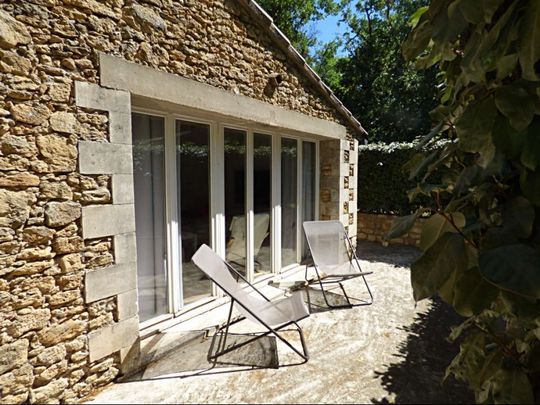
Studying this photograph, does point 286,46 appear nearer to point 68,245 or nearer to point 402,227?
point 68,245

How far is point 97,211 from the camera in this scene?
9.39ft

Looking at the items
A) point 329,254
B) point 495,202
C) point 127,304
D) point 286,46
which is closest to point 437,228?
point 495,202

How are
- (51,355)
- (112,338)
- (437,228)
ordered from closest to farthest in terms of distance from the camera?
(437,228)
(51,355)
(112,338)

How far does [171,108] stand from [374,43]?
680 inches

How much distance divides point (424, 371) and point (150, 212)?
3367mm

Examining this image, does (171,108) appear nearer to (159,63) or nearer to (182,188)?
(159,63)

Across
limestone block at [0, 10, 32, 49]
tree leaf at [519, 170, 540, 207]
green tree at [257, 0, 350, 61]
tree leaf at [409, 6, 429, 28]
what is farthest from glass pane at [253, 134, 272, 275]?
green tree at [257, 0, 350, 61]

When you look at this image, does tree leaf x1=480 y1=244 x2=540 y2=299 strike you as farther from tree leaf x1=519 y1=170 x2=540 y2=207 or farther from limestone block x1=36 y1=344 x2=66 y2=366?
limestone block x1=36 y1=344 x2=66 y2=366

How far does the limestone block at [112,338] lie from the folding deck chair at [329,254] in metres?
2.75

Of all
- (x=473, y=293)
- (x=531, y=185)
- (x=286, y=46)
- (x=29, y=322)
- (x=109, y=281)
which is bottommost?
(x=29, y=322)

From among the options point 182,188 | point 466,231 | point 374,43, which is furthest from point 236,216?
point 374,43

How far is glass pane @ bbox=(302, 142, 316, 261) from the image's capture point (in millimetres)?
6664

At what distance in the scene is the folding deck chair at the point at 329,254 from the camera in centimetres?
498

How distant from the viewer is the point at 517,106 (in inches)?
38.6
